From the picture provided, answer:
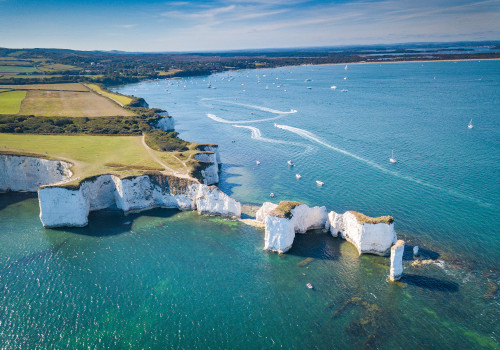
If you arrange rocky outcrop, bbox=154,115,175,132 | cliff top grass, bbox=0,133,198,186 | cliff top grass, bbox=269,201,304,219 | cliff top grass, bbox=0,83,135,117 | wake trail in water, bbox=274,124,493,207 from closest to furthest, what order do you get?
cliff top grass, bbox=269,201,304,219 < wake trail in water, bbox=274,124,493,207 < cliff top grass, bbox=0,133,198,186 < rocky outcrop, bbox=154,115,175,132 < cliff top grass, bbox=0,83,135,117

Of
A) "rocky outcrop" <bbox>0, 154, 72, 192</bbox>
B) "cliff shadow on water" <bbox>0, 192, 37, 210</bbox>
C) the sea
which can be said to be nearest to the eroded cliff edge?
"rocky outcrop" <bbox>0, 154, 72, 192</bbox>

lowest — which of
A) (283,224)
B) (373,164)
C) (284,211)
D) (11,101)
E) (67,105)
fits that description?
(373,164)

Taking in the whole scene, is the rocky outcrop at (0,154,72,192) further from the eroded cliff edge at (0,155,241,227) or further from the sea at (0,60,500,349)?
the sea at (0,60,500,349)

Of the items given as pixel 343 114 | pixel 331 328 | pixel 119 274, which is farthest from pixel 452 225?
pixel 343 114

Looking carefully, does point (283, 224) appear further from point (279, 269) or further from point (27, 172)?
point (27, 172)

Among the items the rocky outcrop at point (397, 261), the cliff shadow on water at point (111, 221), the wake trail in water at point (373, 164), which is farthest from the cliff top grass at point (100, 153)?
the wake trail in water at point (373, 164)

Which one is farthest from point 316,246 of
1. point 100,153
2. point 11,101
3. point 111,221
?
point 11,101
